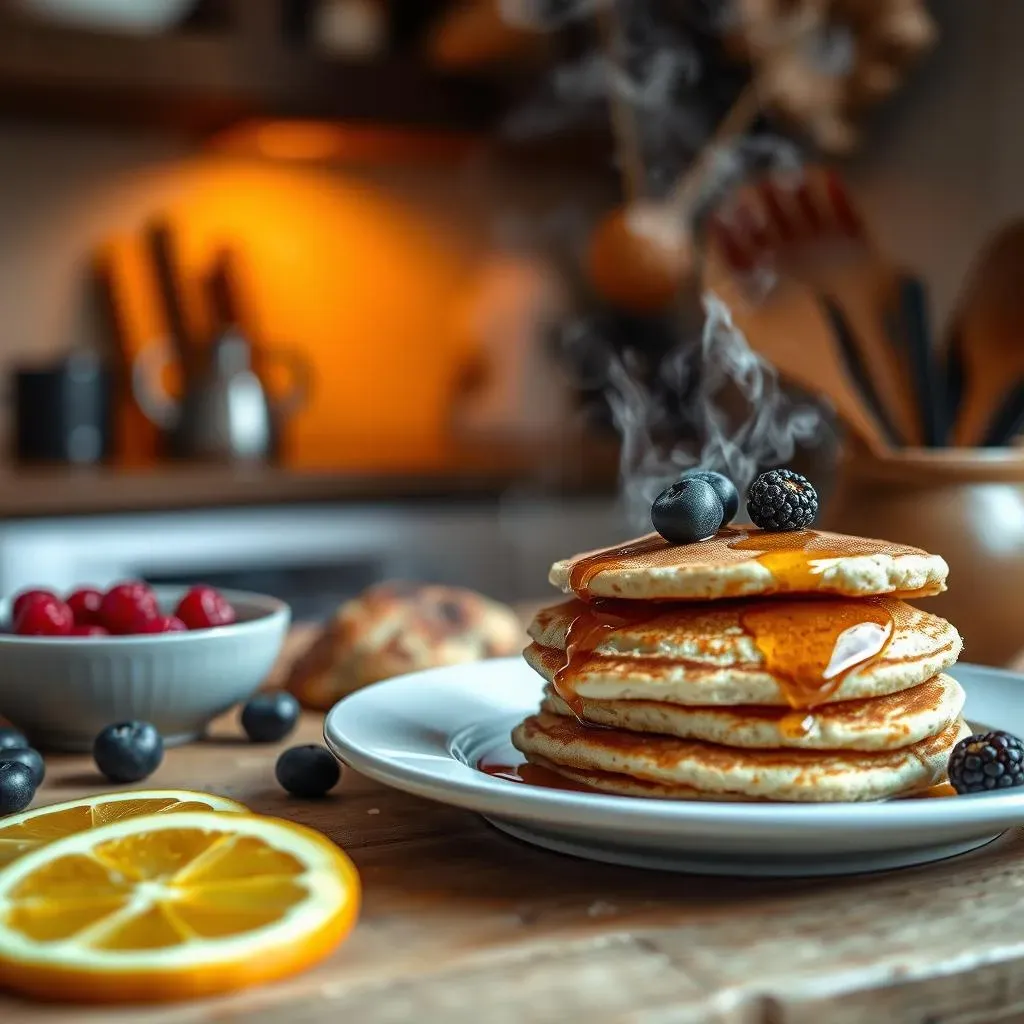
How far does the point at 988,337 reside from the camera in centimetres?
134

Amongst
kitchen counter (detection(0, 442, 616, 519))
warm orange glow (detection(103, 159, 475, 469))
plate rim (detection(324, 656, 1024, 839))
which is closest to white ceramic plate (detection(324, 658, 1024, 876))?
plate rim (detection(324, 656, 1024, 839))

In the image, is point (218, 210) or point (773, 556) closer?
point (773, 556)

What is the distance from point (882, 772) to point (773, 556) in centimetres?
14

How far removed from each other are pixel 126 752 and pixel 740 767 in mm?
431

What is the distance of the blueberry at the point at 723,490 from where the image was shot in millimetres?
869

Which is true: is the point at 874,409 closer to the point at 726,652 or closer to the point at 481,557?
the point at 726,652

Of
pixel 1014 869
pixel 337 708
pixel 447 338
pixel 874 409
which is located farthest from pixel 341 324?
pixel 1014 869

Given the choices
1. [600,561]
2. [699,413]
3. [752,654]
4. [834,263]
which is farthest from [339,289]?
[752,654]

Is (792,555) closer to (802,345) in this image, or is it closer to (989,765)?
(989,765)

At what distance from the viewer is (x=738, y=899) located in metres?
0.64

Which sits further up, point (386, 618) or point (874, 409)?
point (874, 409)

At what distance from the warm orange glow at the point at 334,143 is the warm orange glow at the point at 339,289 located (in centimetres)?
5

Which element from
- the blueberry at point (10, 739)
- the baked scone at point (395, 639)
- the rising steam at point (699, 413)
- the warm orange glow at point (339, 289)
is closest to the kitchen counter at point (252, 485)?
the rising steam at point (699, 413)

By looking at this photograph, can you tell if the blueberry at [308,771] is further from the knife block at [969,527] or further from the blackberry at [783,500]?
the knife block at [969,527]
